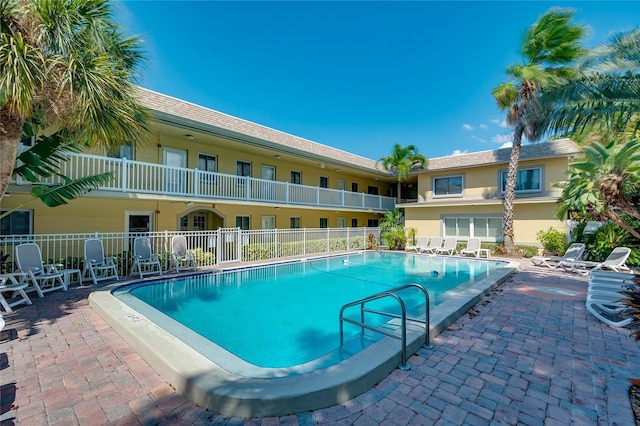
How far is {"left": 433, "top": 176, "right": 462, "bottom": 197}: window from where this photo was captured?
852 inches

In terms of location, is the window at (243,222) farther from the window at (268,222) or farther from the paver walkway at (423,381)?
the paver walkway at (423,381)

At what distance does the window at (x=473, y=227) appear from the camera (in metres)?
19.1

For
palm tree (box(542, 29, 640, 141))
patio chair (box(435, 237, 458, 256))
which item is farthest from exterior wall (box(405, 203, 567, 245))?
palm tree (box(542, 29, 640, 141))

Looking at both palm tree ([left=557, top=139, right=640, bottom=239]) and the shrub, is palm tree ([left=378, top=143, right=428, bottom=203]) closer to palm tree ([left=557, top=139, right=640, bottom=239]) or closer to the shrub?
the shrub

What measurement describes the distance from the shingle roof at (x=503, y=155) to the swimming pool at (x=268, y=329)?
841cm

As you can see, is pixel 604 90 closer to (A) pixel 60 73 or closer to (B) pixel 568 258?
(B) pixel 568 258

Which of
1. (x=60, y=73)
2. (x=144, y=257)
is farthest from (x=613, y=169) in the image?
(x=144, y=257)

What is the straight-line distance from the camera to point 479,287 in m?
8.64

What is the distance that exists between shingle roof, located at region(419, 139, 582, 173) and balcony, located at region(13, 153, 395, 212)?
27.9 feet

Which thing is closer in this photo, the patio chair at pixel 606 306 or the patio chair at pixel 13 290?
the patio chair at pixel 606 306

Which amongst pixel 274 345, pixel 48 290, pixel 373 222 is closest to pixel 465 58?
pixel 373 222

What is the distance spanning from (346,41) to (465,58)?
760cm

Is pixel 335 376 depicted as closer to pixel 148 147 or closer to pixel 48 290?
pixel 48 290

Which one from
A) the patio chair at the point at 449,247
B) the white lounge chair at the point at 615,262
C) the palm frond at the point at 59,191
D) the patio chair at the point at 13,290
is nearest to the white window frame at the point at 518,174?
the patio chair at the point at 449,247
